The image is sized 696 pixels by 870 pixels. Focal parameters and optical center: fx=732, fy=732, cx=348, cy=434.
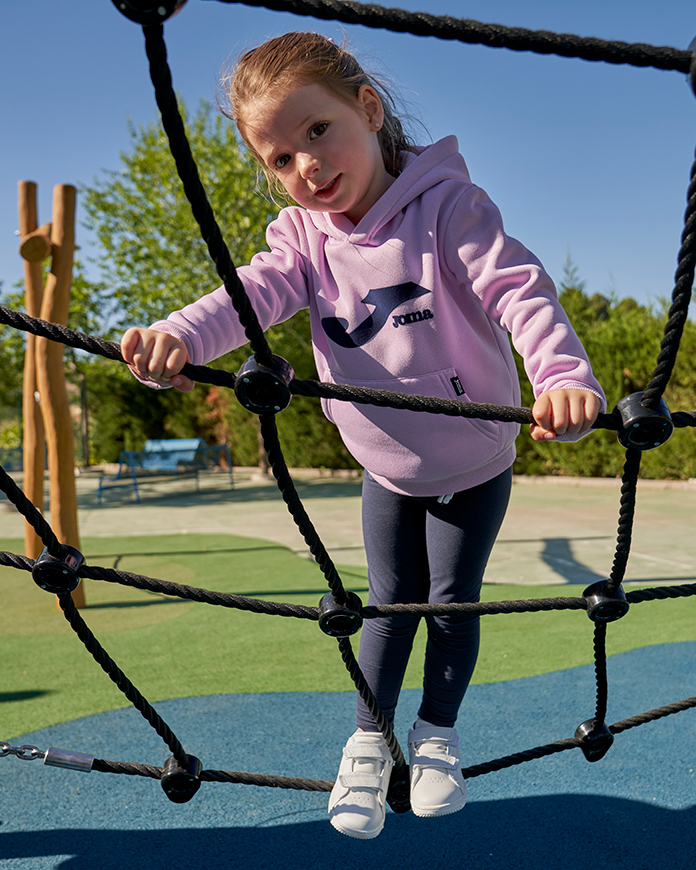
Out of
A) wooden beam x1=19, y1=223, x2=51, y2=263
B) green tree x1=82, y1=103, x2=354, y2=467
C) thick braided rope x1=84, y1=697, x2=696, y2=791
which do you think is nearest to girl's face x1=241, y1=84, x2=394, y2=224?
thick braided rope x1=84, y1=697, x2=696, y2=791

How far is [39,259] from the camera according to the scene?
368 cm

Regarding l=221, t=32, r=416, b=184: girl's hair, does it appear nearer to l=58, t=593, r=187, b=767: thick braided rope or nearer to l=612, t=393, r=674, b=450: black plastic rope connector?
l=612, t=393, r=674, b=450: black plastic rope connector

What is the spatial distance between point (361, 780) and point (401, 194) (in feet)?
3.28

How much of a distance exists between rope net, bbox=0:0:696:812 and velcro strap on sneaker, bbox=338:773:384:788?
4 centimetres

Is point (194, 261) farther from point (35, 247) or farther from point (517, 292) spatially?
point (517, 292)

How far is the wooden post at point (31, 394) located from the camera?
382cm

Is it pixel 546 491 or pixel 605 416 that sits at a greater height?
pixel 605 416

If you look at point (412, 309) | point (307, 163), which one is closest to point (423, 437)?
point (412, 309)

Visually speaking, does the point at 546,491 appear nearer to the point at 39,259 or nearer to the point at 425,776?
the point at 39,259

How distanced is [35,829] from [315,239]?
1365 mm

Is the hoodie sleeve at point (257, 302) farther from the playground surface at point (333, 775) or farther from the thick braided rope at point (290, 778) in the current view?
the playground surface at point (333, 775)

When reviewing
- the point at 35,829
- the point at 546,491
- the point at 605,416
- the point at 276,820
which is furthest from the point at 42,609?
the point at 546,491

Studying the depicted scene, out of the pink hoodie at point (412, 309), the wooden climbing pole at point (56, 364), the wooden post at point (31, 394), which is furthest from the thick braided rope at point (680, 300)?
the wooden post at point (31, 394)

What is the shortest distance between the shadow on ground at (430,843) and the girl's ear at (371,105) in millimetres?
1362
